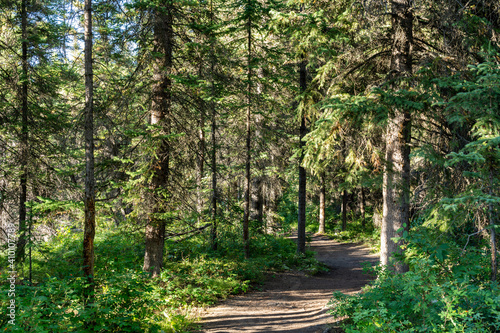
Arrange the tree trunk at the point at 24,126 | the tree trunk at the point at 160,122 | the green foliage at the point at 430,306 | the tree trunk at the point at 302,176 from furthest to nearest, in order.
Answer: the tree trunk at the point at 302,176, the tree trunk at the point at 24,126, the tree trunk at the point at 160,122, the green foliage at the point at 430,306

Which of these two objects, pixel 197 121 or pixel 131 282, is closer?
pixel 131 282

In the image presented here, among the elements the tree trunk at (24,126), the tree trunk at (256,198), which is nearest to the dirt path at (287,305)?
the tree trunk at (256,198)

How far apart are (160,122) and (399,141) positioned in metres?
6.66

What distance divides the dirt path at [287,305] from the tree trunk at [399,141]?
265 centimetres

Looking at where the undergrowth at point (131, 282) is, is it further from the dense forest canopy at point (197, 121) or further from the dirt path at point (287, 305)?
the dirt path at point (287, 305)

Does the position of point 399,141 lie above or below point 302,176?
above

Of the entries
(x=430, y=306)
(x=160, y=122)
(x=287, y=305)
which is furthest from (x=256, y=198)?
(x=430, y=306)

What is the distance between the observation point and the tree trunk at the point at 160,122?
8.87m

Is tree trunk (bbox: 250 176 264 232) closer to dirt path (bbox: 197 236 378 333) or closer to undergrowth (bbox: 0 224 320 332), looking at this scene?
undergrowth (bbox: 0 224 320 332)

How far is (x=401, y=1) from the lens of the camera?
317 inches

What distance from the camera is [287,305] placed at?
30.0 feet

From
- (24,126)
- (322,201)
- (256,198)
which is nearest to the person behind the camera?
(24,126)

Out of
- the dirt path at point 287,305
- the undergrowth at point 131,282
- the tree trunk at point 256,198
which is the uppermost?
the tree trunk at point 256,198

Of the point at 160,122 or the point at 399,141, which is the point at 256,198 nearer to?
the point at 160,122
